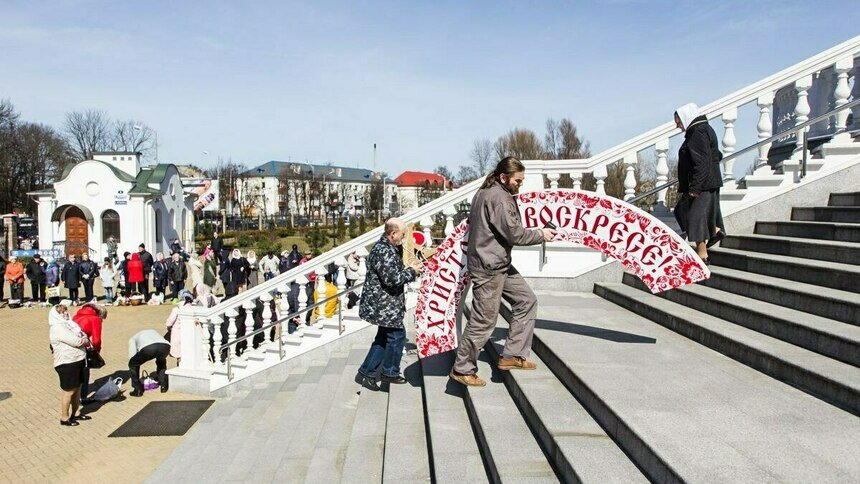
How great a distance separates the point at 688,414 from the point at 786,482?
825mm

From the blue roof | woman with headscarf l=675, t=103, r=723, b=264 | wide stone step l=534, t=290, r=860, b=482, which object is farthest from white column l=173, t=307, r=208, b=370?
the blue roof

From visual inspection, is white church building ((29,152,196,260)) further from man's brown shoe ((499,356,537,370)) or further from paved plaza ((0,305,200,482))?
man's brown shoe ((499,356,537,370))

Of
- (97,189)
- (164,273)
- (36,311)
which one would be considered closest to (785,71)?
(164,273)

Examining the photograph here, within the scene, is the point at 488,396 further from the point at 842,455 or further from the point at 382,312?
the point at 842,455

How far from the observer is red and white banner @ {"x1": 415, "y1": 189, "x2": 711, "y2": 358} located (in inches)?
197

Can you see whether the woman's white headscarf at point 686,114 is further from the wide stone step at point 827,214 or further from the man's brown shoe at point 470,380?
the man's brown shoe at point 470,380

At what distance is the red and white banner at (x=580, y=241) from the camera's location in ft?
16.4

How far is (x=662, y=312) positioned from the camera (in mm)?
5637

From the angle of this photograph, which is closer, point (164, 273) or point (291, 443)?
point (291, 443)

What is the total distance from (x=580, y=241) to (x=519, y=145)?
47.4 m

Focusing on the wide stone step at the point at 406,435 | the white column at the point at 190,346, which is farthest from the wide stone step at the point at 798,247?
the white column at the point at 190,346

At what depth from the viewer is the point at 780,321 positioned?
445 cm

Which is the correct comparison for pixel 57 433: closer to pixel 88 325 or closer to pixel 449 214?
pixel 88 325

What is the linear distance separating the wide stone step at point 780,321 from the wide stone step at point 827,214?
5.53 ft
